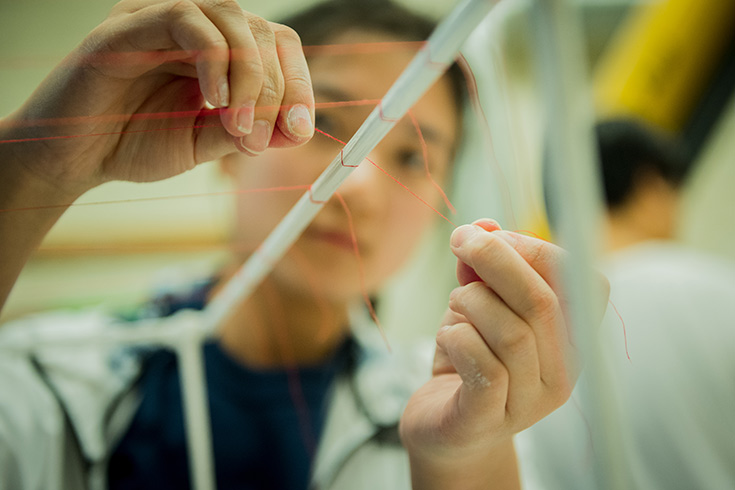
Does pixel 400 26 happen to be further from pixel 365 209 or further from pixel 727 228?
pixel 727 228

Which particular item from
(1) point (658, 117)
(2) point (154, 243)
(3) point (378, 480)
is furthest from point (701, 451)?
(2) point (154, 243)

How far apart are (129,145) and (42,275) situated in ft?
4.51

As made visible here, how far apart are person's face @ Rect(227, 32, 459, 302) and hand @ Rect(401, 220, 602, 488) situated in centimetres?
28

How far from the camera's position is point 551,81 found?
206 millimetres

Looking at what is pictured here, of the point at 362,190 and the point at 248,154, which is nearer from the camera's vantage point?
the point at 248,154

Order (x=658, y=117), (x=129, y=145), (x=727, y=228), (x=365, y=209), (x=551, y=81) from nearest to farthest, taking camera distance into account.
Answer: (x=551, y=81) < (x=129, y=145) < (x=365, y=209) < (x=658, y=117) < (x=727, y=228)

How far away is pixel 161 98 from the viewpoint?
305 mm

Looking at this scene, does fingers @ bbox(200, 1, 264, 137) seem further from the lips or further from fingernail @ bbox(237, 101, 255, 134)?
the lips

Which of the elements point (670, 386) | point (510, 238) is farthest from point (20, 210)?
point (670, 386)

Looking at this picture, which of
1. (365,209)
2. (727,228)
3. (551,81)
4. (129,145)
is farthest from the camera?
(727,228)

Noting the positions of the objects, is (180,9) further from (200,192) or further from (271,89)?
(200,192)

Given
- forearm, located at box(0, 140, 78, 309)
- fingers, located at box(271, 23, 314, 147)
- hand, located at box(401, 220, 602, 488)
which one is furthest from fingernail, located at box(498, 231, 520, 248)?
forearm, located at box(0, 140, 78, 309)

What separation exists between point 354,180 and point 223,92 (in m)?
0.31

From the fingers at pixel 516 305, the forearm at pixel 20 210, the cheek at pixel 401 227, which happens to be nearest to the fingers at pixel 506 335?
A: the fingers at pixel 516 305
